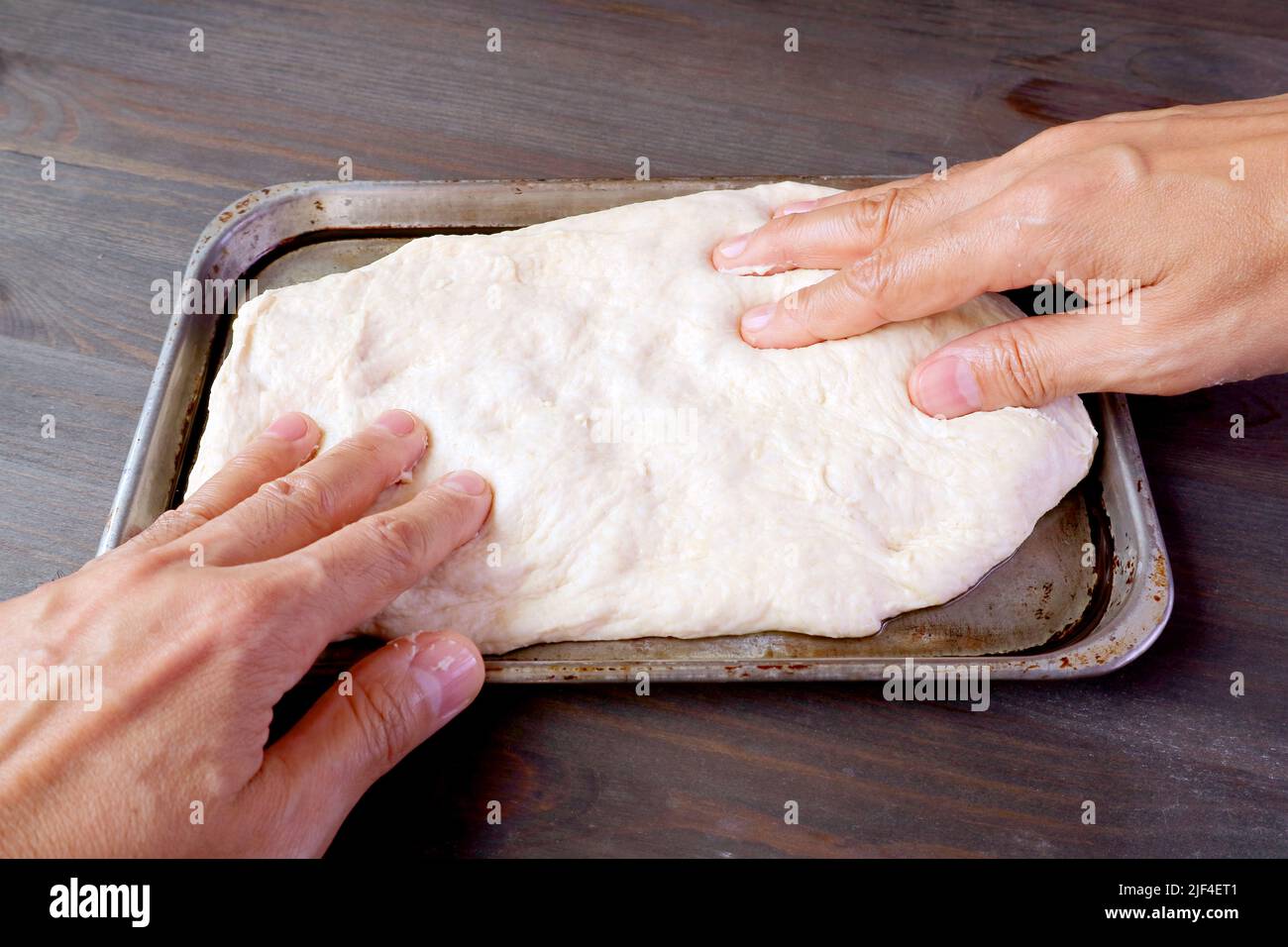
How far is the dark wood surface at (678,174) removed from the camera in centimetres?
125

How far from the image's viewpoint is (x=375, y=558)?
1.13 metres

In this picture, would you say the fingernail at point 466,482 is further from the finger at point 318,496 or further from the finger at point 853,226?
the finger at point 853,226

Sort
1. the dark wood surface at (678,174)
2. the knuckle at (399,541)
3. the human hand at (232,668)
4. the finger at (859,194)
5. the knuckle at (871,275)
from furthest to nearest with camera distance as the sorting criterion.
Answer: the finger at (859,194), the knuckle at (871,275), the dark wood surface at (678,174), the knuckle at (399,541), the human hand at (232,668)

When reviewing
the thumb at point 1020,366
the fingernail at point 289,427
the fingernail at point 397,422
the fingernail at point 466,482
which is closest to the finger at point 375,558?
the fingernail at point 466,482

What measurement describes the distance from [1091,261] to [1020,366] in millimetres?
187

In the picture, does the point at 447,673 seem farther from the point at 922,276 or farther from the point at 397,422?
the point at 922,276

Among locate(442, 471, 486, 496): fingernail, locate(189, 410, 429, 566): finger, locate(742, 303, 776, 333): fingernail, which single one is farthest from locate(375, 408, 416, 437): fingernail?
locate(742, 303, 776, 333): fingernail

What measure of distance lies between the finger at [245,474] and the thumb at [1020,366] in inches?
39.3

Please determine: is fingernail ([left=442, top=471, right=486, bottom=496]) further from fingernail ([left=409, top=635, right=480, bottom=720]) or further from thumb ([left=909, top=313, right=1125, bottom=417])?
thumb ([left=909, top=313, right=1125, bottom=417])

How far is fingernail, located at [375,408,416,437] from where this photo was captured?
4.33 feet

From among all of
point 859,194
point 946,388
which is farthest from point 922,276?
point 859,194

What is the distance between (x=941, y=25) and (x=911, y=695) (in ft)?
6.28

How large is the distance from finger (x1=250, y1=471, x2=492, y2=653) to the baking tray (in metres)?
0.20

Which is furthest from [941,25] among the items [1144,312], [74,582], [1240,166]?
[74,582]
